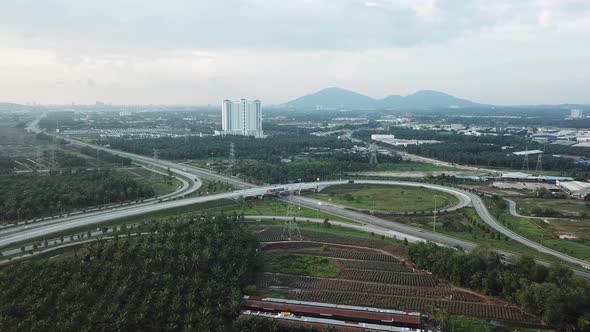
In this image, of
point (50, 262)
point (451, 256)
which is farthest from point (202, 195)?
point (451, 256)

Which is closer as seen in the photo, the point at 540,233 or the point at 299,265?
the point at 299,265

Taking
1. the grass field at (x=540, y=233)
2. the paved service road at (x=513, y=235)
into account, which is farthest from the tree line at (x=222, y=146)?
the grass field at (x=540, y=233)

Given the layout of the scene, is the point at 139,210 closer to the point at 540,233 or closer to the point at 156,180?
the point at 156,180

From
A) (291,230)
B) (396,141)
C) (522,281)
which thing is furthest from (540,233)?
(396,141)

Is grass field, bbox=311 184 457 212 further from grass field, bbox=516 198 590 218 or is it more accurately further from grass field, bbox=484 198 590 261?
grass field, bbox=516 198 590 218

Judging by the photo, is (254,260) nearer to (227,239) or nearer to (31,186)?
(227,239)

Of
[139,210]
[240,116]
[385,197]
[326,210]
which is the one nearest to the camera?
[139,210]

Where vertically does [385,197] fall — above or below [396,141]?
below

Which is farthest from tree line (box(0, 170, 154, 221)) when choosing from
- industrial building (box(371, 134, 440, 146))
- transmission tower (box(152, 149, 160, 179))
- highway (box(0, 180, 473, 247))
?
industrial building (box(371, 134, 440, 146))

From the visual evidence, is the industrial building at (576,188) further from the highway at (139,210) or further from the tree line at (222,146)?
the tree line at (222,146)
